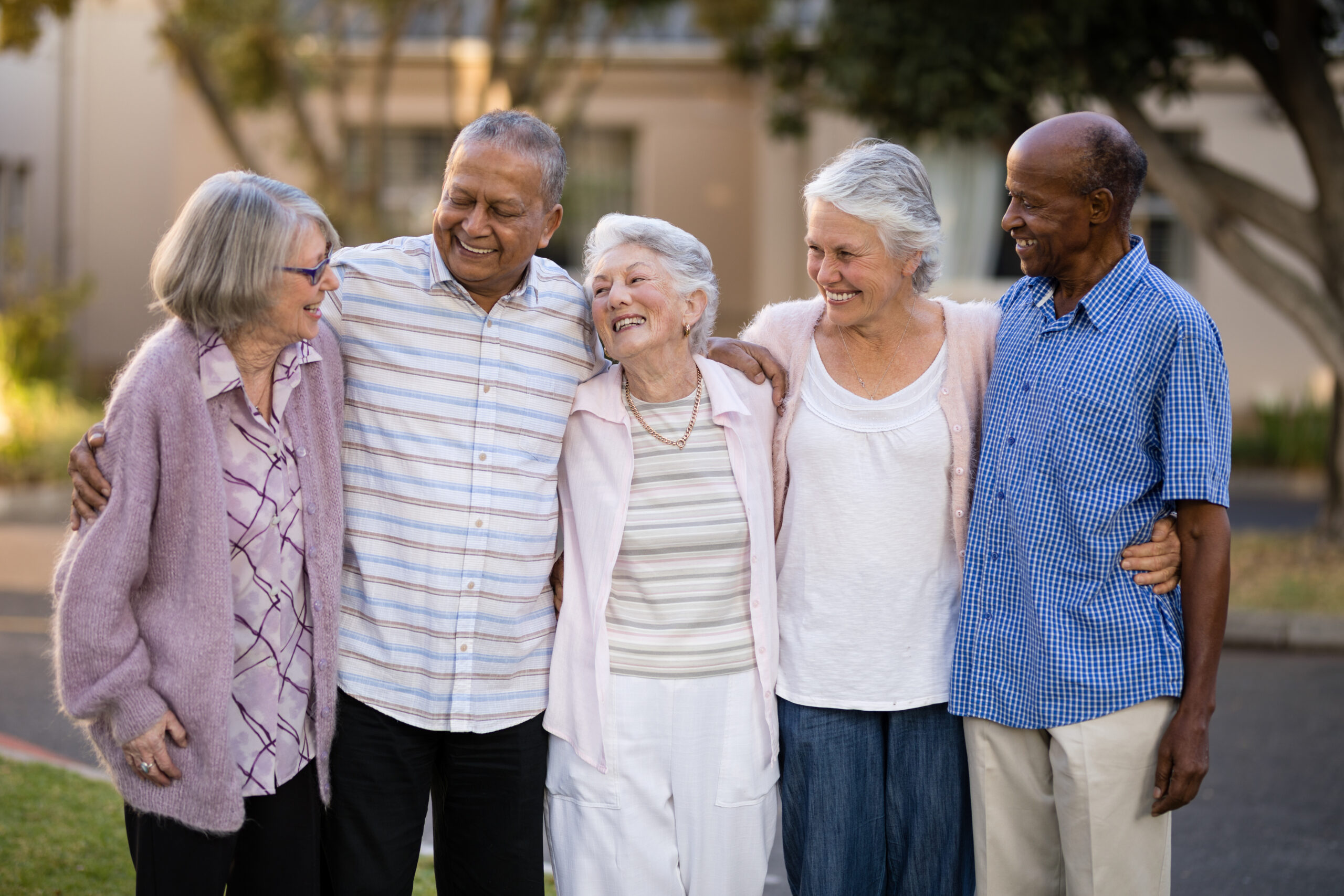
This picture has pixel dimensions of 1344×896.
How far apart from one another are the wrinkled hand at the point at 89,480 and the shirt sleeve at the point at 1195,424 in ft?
7.28

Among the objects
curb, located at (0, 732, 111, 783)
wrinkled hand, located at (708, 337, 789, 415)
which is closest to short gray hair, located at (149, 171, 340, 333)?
wrinkled hand, located at (708, 337, 789, 415)

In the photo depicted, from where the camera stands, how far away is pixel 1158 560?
280 centimetres

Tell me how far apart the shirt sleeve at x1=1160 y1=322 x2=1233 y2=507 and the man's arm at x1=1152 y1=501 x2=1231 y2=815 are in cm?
6

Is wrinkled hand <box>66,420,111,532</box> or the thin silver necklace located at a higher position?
the thin silver necklace

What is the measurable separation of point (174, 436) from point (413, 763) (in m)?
0.99

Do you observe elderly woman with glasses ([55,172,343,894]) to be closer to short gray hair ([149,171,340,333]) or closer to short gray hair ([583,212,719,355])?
short gray hair ([149,171,340,333])

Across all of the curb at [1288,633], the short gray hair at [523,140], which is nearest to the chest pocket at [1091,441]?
the short gray hair at [523,140]

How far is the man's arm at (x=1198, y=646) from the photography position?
2.73 m

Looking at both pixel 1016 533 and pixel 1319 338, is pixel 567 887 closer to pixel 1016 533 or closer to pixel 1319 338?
pixel 1016 533

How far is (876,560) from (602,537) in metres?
0.67

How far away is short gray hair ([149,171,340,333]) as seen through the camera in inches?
101

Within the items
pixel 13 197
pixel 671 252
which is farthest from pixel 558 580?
pixel 13 197

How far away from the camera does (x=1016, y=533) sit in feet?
9.56

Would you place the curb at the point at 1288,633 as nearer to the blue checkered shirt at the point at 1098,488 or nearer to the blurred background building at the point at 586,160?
the blue checkered shirt at the point at 1098,488
